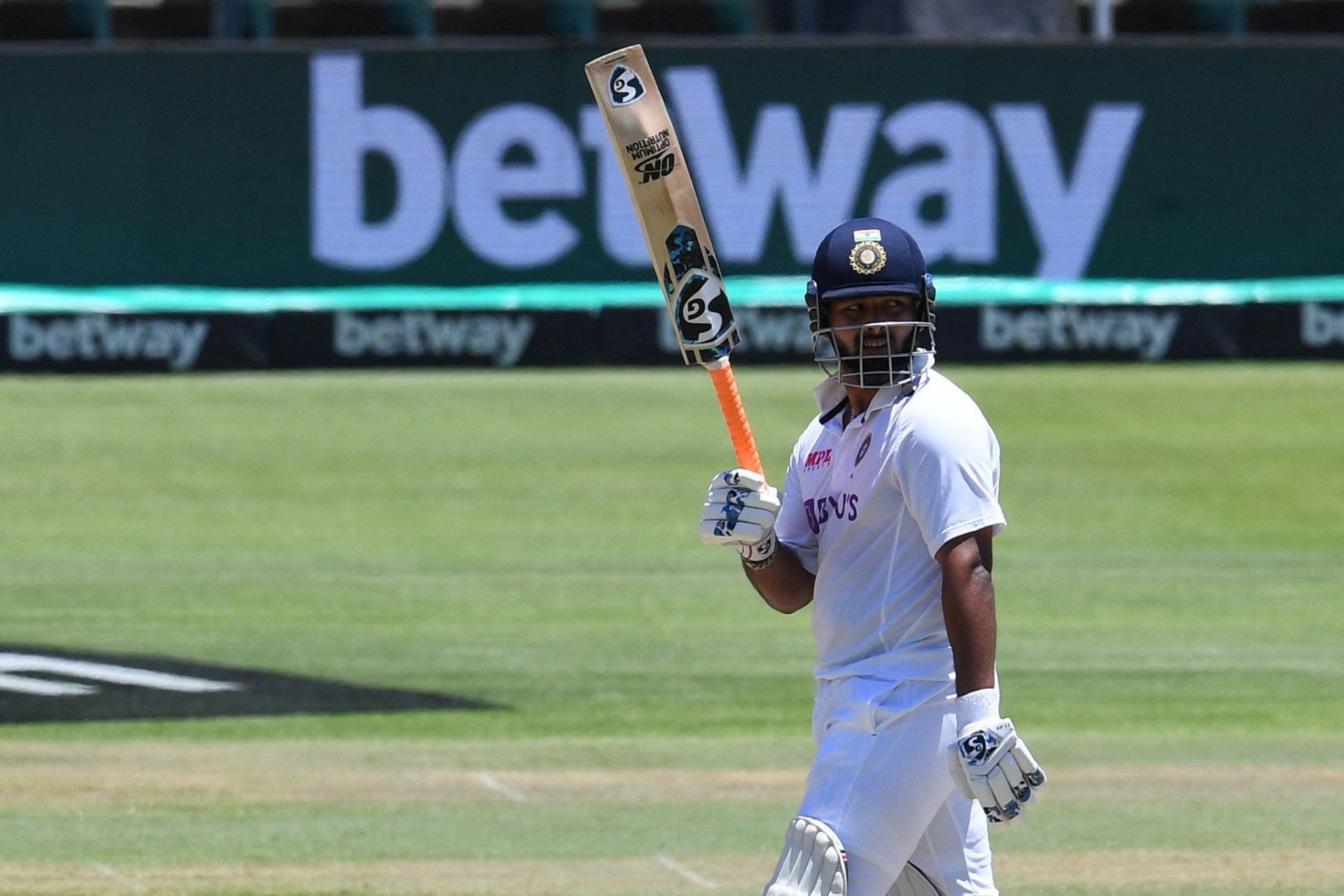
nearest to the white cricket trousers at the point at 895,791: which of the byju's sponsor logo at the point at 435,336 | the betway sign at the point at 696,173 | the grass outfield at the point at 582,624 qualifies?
the grass outfield at the point at 582,624

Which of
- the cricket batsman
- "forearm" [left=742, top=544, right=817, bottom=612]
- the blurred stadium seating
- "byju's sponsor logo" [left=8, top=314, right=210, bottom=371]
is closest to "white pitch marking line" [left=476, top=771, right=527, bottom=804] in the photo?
"forearm" [left=742, top=544, right=817, bottom=612]

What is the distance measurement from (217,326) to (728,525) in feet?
54.3

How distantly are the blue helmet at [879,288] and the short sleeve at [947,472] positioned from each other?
0.15m

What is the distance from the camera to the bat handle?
545cm

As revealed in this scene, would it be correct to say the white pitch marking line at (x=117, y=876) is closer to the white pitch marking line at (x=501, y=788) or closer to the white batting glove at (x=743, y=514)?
the white pitch marking line at (x=501, y=788)

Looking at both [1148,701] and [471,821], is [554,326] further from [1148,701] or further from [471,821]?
[471,821]

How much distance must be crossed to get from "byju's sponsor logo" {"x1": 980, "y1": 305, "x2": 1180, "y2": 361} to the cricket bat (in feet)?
52.4

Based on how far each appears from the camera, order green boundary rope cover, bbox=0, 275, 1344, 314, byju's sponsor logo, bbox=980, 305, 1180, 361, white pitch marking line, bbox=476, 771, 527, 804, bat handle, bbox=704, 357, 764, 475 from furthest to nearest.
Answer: green boundary rope cover, bbox=0, 275, 1344, 314
byju's sponsor logo, bbox=980, 305, 1180, 361
white pitch marking line, bbox=476, 771, 527, 804
bat handle, bbox=704, 357, 764, 475

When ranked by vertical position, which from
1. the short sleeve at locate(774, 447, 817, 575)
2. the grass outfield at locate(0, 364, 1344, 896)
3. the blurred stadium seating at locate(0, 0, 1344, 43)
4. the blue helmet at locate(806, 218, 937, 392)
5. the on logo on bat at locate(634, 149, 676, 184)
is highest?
the blurred stadium seating at locate(0, 0, 1344, 43)

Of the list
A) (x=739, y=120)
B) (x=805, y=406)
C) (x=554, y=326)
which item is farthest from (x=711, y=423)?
(x=739, y=120)

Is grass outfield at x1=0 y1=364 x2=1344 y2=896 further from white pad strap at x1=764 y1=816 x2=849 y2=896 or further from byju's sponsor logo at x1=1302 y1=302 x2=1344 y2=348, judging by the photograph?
white pad strap at x1=764 y1=816 x2=849 y2=896

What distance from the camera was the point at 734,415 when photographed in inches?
217

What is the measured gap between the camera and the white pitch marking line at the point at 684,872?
7312 mm

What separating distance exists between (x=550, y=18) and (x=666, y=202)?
66.4 feet
